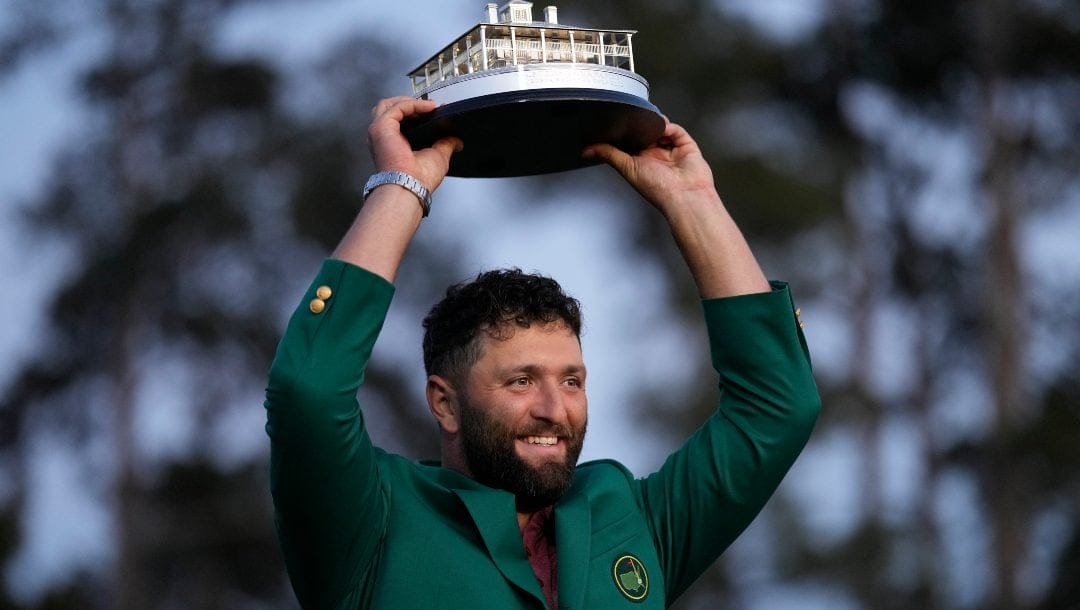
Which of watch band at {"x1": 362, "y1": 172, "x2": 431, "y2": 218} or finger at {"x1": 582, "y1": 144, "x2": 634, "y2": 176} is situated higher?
finger at {"x1": 582, "y1": 144, "x2": 634, "y2": 176}

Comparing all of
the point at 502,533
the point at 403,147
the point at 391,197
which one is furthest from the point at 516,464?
the point at 403,147

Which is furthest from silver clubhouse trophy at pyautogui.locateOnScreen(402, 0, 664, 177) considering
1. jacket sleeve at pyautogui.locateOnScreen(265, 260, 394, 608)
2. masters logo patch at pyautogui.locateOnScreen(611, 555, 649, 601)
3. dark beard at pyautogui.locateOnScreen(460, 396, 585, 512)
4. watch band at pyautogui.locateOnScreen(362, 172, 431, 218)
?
masters logo patch at pyautogui.locateOnScreen(611, 555, 649, 601)

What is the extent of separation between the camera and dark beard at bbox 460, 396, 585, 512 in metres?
4.68

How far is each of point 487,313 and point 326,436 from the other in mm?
759

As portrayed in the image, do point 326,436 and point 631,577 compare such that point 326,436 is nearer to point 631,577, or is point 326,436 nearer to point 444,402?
point 444,402

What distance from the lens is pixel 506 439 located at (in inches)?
185

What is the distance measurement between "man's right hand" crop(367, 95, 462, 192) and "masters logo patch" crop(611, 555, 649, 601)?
105 centimetres

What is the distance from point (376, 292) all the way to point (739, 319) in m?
1.01

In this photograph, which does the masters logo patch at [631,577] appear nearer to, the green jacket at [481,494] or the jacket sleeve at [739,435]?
the green jacket at [481,494]

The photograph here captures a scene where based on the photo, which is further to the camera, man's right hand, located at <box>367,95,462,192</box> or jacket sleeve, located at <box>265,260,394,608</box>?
man's right hand, located at <box>367,95,462,192</box>

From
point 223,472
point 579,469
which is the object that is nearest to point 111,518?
point 223,472

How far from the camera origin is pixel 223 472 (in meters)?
19.1

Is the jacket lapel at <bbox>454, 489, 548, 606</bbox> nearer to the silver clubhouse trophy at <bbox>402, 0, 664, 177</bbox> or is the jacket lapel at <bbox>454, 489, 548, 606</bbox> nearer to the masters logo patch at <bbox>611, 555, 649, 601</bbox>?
the masters logo patch at <bbox>611, 555, 649, 601</bbox>

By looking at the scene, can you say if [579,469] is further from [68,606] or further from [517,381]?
[68,606]
